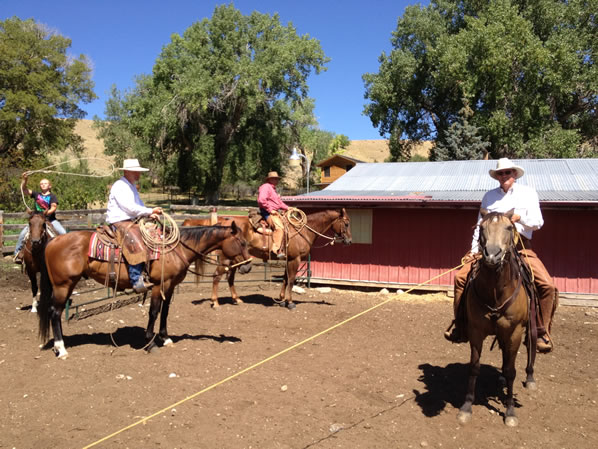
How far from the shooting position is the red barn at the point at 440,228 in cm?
1067

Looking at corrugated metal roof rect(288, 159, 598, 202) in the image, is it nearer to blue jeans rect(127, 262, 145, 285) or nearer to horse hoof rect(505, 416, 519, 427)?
blue jeans rect(127, 262, 145, 285)

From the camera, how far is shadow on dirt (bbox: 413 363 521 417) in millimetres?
5074

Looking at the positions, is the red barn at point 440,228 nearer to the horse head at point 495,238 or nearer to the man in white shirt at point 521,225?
the man in white shirt at point 521,225

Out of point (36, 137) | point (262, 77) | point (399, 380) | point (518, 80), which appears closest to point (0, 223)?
point (399, 380)

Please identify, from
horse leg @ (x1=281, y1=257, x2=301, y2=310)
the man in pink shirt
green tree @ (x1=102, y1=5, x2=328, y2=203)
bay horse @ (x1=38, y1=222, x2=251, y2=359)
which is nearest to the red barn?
the man in pink shirt

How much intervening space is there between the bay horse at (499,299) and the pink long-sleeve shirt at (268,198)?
596cm

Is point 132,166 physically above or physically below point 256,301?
above

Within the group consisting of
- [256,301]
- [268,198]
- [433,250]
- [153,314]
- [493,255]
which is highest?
[268,198]

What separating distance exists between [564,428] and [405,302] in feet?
21.2

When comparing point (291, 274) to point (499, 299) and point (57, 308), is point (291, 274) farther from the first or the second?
point (499, 299)

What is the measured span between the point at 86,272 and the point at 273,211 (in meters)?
4.64

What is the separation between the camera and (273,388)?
5445 mm

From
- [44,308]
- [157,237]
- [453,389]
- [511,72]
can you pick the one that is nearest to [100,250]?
[157,237]

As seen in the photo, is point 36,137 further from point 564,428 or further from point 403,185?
point 564,428
